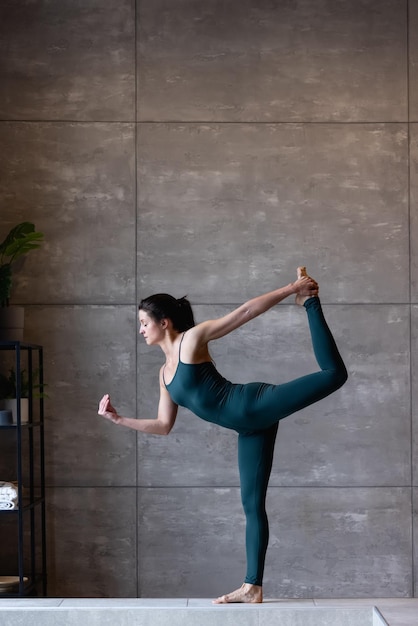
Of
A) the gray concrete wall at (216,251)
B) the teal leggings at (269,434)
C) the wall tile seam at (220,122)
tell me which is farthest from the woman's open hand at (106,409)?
the wall tile seam at (220,122)

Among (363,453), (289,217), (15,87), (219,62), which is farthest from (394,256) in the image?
(15,87)

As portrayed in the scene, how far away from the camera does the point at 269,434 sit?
160 inches

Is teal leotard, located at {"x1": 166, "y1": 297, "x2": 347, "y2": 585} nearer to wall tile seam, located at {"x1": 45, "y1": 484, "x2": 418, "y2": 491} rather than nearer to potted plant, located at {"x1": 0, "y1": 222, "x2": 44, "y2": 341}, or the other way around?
wall tile seam, located at {"x1": 45, "y1": 484, "x2": 418, "y2": 491}

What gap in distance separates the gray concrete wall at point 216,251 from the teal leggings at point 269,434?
0.99 metres

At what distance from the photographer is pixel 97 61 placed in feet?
16.9

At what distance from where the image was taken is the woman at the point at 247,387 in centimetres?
386

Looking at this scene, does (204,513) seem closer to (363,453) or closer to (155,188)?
(363,453)

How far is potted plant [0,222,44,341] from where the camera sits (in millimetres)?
4715

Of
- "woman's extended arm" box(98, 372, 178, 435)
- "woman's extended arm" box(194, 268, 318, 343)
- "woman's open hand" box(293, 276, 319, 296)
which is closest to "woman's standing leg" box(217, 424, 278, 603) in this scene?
"woman's extended arm" box(98, 372, 178, 435)

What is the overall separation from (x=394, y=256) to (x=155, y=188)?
1.42 m

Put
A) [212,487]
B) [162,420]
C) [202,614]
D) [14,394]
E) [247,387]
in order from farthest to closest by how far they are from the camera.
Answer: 1. [212,487]
2. [14,394]
3. [162,420]
4. [247,387]
5. [202,614]

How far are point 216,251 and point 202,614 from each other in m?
2.07

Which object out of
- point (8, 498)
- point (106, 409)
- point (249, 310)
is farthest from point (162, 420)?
point (8, 498)

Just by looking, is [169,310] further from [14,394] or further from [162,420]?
[14,394]
